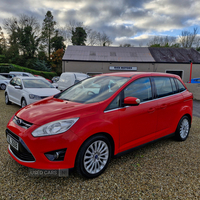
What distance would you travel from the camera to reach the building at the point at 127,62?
24.8m

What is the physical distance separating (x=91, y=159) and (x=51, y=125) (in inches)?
33.1

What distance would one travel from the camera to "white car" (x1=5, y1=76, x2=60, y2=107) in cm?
687

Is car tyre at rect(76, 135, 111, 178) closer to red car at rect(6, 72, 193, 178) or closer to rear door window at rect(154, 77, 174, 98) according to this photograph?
red car at rect(6, 72, 193, 178)

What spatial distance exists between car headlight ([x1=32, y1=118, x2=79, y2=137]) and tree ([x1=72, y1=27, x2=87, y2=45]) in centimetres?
4729

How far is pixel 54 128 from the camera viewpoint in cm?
250

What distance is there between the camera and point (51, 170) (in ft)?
8.28

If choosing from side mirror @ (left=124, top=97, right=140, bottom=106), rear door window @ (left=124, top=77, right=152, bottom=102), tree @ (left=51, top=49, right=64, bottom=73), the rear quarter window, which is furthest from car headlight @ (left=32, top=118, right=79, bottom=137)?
tree @ (left=51, top=49, right=64, bottom=73)

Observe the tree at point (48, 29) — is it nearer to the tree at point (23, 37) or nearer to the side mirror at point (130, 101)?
the tree at point (23, 37)

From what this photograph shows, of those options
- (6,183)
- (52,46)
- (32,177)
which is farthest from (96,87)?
(52,46)

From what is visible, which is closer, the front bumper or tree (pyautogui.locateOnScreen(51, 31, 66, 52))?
the front bumper

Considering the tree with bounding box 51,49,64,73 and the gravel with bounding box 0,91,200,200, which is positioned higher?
the tree with bounding box 51,49,64,73

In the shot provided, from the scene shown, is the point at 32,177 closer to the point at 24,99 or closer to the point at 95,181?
the point at 95,181

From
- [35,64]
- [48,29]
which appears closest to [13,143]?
[35,64]

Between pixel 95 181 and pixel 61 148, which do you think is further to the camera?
pixel 95 181
